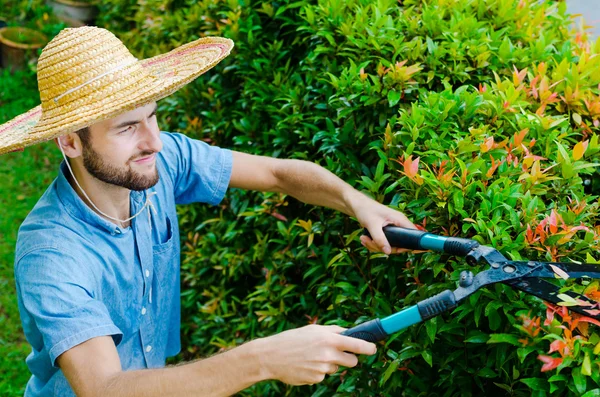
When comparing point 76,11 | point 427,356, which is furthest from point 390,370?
point 76,11

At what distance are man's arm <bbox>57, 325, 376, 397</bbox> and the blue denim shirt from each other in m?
0.09

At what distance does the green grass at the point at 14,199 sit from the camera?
4.04m

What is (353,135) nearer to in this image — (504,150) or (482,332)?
(504,150)

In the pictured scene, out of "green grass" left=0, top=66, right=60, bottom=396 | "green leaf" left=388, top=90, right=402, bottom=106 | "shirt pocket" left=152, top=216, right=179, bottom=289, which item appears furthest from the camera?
"green grass" left=0, top=66, right=60, bottom=396

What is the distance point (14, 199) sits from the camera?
18.0 feet

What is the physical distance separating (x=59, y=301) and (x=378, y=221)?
995 mm

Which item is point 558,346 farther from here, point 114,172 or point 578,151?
point 114,172

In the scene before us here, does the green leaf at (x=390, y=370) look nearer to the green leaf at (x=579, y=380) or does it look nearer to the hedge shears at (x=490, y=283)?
the hedge shears at (x=490, y=283)

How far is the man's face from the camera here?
2355 millimetres

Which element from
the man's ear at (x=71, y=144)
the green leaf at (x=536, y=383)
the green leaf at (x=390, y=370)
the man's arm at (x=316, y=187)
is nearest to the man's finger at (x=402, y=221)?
the man's arm at (x=316, y=187)

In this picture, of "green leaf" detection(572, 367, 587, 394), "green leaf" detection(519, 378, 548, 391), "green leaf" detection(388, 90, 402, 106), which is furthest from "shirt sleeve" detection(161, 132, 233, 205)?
"green leaf" detection(572, 367, 587, 394)

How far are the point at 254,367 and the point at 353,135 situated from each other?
1.15 metres

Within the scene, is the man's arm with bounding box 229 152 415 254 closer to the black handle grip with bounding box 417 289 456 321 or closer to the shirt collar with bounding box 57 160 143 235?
the black handle grip with bounding box 417 289 456 321

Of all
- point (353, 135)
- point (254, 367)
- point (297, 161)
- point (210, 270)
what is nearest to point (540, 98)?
point (353, 135)
